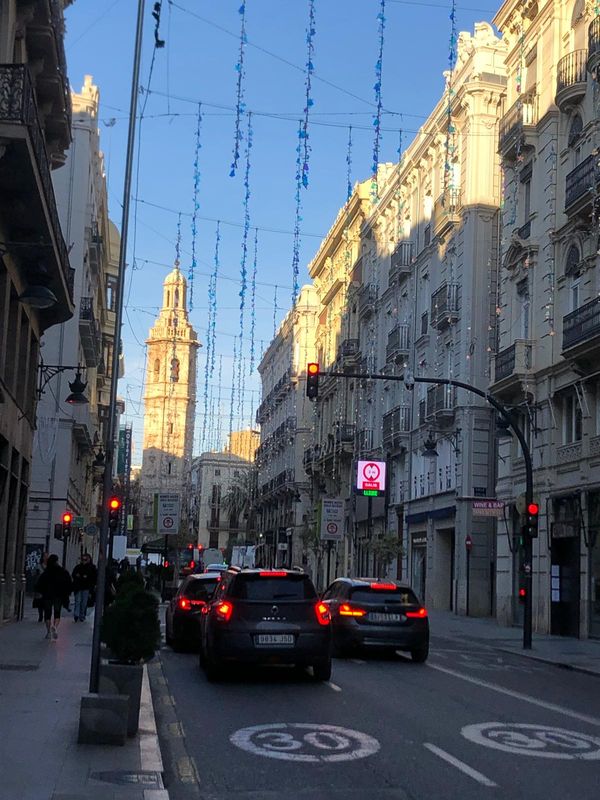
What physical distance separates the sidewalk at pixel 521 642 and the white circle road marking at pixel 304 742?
10363mm

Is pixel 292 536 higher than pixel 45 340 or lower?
lower

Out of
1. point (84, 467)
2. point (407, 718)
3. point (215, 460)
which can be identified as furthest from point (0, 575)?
point (215, 460)

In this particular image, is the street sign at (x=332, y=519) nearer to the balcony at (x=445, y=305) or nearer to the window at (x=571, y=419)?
the balcony at (x=445, y=305)

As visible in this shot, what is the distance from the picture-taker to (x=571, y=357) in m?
29.1

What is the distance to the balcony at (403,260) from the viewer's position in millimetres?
51481

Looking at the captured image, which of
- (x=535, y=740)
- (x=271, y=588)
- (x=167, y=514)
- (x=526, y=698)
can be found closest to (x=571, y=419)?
(x=167, y=514)

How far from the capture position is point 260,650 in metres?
16.0

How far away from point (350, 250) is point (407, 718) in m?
56.4

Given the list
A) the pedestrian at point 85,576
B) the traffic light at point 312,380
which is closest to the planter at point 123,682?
the traffic light at point 312,380

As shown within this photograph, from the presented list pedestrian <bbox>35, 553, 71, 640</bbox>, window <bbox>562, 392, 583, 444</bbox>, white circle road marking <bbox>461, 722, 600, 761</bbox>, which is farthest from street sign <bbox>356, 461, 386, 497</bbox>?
white circle road marking <bbox>461, 722, 600, 761</bbox>

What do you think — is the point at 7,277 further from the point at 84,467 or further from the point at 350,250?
the point at 350,250

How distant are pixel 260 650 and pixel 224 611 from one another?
825mm

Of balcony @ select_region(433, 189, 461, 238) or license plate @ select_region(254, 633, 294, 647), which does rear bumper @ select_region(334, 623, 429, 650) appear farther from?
balcony @ select_region(433, 189, 461, 238)

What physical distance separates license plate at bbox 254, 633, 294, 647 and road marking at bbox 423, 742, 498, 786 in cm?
554
